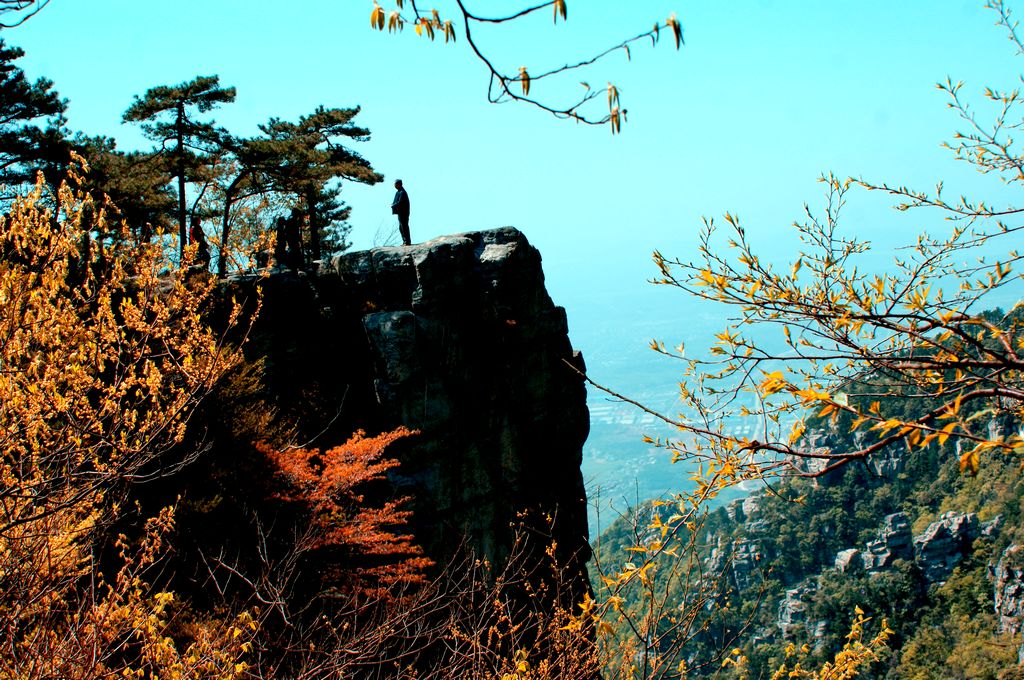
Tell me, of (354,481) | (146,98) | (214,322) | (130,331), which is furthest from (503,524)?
(146,98)

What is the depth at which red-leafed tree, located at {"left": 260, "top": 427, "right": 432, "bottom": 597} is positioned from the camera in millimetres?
13133

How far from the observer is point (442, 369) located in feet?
64.5

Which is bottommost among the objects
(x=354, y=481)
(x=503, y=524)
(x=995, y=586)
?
(x=995, y=586)

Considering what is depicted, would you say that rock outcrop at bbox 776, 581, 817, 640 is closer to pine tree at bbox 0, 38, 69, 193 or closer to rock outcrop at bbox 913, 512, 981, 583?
rock outcrop at bbox 913, 512, 981, 583

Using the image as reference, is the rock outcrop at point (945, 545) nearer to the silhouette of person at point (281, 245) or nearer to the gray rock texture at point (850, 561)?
the gray rock texture at point (850, 561)

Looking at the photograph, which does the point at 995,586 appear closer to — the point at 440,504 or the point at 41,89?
the point at 440,504

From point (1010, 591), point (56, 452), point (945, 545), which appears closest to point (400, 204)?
point (56, 452)

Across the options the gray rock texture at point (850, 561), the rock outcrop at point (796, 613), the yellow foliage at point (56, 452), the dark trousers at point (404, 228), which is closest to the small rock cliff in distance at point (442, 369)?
the dark trousers at point (404, 228)

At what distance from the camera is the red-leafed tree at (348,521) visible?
517 inches

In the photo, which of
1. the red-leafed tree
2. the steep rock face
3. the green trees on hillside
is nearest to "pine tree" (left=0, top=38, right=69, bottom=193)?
the green trees on hillside

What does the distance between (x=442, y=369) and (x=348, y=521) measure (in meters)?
6.57

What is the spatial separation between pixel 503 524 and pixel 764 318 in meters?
18.0

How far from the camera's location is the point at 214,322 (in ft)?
58.3

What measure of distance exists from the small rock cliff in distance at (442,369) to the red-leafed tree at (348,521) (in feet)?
10.2
